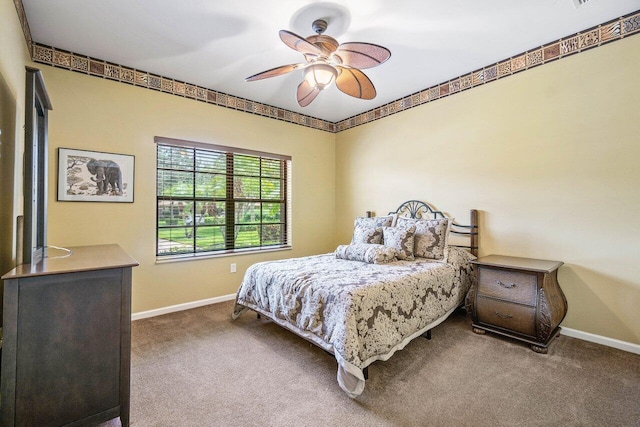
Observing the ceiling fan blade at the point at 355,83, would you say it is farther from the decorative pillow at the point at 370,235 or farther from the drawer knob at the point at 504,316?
the drawer knob at the point at 504,316

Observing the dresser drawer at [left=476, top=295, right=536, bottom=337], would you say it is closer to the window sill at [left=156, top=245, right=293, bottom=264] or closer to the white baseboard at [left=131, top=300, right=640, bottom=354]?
the white baseboard at [left=131, top=300, right=640, bottom=354]

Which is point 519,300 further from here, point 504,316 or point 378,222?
point 378,222

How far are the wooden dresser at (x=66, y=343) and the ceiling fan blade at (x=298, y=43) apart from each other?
1.68 meters

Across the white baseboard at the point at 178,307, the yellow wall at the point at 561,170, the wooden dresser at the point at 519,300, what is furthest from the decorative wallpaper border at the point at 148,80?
the wooden dresser at the point at 519,300

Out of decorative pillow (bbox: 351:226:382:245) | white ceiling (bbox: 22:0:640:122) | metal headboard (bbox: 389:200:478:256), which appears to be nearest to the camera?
white ceiling (bbox: 22:0:640:122)

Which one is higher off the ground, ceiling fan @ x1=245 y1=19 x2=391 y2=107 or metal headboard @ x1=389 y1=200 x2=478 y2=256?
ceiling fan @ x1=245 y1=19 x2=391 y2=107

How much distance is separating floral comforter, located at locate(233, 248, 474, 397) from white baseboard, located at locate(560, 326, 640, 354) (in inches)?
35.5

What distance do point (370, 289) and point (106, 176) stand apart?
2.83 meters

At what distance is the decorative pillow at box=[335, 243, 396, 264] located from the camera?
9.42 feet

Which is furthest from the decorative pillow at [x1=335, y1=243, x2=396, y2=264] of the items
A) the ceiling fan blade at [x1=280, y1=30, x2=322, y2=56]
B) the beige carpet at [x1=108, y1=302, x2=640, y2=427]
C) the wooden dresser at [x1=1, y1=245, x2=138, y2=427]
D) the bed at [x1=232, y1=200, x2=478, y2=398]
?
the wooden dresser at [x1=1, y1=245, x2=138, y2=427]

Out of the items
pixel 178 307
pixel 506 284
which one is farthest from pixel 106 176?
pixel 506 284

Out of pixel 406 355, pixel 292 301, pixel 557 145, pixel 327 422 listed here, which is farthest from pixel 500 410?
pixel 557 145

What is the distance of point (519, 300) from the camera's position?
2445 millimetres

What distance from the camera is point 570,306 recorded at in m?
2.62
